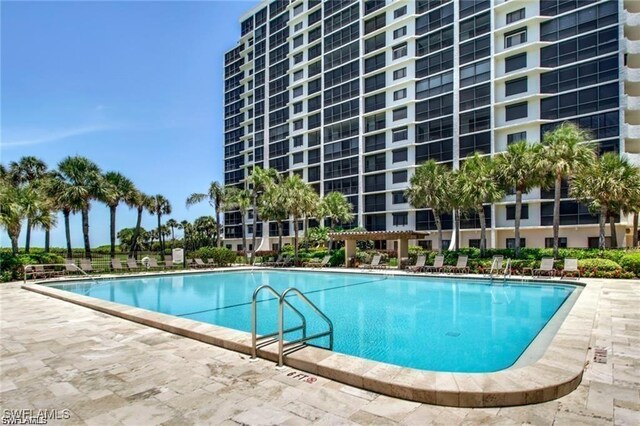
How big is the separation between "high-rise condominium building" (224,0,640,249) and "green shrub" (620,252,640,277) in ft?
40.9

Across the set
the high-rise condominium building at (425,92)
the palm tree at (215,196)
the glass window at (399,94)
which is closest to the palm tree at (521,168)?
the high-rise condominium building at (425,92)

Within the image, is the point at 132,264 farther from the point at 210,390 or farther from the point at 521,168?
the point at 521,168

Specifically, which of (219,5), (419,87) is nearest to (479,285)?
(219,5)

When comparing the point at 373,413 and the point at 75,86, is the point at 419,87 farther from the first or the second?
the point at 373,413

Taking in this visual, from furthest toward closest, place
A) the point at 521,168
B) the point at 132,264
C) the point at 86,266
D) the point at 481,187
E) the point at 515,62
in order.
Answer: the point at 515,62
the point at 132,264
the point at 481,187
the point at 86,266
the point at 521,168

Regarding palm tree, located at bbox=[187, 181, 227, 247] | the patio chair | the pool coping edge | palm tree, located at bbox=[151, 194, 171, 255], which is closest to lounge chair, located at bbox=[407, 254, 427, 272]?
the pool coping edge

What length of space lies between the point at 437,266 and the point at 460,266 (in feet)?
4.57

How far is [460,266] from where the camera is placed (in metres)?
22.1

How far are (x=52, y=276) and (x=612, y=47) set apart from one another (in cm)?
4026

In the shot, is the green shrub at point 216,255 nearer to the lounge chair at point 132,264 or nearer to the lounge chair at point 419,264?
the lounge chair at point 132,264

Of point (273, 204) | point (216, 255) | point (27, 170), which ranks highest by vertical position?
point (27, 170)

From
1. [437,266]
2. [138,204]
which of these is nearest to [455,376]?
[437,266]

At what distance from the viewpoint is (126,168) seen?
3488 cm

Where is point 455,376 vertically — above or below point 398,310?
above
